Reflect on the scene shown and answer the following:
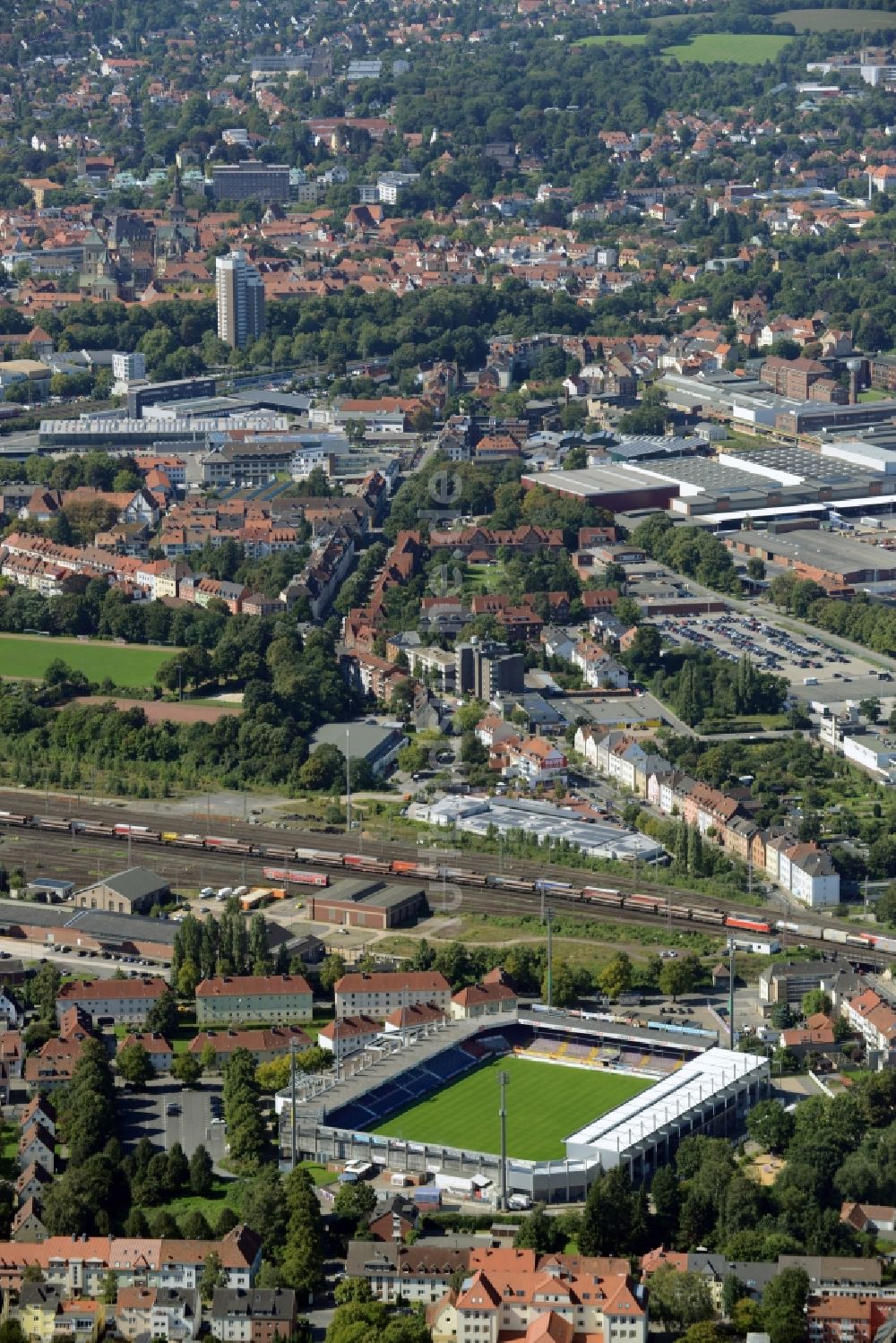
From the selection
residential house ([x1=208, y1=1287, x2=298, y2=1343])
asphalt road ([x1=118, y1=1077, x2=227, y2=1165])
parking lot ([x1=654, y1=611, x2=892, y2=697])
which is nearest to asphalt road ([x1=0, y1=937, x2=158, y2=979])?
asphalt road ([x1=118, y1=1077, x2=227, y2=1165])

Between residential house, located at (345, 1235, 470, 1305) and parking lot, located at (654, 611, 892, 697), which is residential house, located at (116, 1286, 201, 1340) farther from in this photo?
parking lot, located at (654, 611, 892, 697)

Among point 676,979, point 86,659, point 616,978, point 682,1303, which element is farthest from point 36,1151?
point 86,659

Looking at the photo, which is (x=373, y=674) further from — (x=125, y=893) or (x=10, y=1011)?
(x=10, y=1011)

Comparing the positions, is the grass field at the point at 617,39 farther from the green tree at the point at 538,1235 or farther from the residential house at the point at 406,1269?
the residential house at the point at 406,1269

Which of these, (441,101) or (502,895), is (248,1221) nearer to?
(502,895)

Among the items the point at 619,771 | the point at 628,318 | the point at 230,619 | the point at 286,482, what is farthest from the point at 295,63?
the point at 619,771

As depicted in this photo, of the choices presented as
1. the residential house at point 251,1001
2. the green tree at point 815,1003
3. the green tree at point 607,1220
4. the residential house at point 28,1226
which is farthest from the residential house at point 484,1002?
the residential house at point 28,1226
